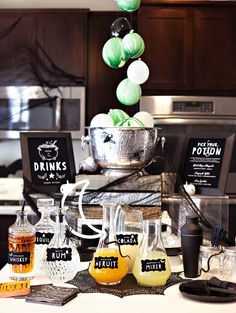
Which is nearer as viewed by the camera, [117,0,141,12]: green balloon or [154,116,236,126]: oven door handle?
[117,0,141,12]: green balloon

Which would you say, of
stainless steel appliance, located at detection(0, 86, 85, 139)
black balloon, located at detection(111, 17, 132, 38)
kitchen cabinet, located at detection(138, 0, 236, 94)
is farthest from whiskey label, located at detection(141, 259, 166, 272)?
stainless steel appliance, located at detection(0, 86, 85, 139)

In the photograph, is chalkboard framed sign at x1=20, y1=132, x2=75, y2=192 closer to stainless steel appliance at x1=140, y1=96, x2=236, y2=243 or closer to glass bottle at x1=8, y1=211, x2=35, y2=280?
glass bottle at x1=8, y1=211, x2=35, y2=280

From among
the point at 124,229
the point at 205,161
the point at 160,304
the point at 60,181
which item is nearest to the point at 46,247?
the point at 124,229

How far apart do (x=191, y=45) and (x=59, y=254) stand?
9.30 feet

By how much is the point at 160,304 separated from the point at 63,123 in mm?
2972

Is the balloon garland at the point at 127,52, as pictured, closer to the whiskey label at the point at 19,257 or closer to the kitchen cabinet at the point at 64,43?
the whiskey label at the point at 19,257

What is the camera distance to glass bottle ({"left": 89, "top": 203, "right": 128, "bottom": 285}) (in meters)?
1.34

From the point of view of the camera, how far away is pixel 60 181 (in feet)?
6.23

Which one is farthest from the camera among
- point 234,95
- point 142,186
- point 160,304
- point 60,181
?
point 234,95

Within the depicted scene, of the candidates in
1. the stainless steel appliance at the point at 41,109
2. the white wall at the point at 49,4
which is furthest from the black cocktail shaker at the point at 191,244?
the white wall at the point at 49,4

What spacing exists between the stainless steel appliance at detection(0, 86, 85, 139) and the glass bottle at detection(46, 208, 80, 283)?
107 inches

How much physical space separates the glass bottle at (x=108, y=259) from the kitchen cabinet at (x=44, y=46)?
2.84 meters

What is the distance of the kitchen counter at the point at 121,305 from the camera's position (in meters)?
1.16

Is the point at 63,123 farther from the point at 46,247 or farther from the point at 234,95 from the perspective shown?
the point at 46,247
